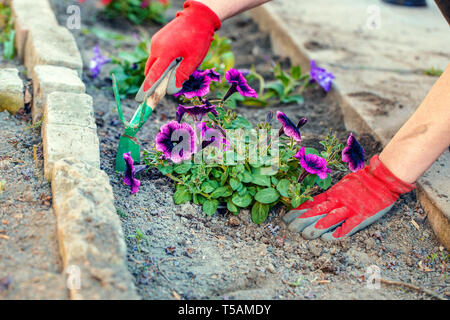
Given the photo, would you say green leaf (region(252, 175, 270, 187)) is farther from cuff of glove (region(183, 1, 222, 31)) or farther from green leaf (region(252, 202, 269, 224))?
cuff of glove (region(183, 1, 222, 31))

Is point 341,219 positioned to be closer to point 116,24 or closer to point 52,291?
point 52,291

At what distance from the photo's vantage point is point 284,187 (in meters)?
1.97

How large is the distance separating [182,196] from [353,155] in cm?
71

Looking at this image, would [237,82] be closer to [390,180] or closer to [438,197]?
[390,180]

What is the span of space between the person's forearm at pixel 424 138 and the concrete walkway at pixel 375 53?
20 cm

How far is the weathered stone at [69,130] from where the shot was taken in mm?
1852

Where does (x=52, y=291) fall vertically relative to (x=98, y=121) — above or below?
above

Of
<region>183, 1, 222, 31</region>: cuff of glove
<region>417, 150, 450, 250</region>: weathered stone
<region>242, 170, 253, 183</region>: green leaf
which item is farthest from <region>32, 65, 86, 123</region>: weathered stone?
<region>417, 150, 450, 250</region>: weathered stone

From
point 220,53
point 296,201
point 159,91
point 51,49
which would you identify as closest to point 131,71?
point 51,49

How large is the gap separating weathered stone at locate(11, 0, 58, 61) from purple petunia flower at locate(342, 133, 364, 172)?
1915 mm

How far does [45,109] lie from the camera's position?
6.96 ft

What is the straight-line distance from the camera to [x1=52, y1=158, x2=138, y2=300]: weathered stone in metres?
1.37

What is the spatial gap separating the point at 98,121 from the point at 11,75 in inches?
17.6
